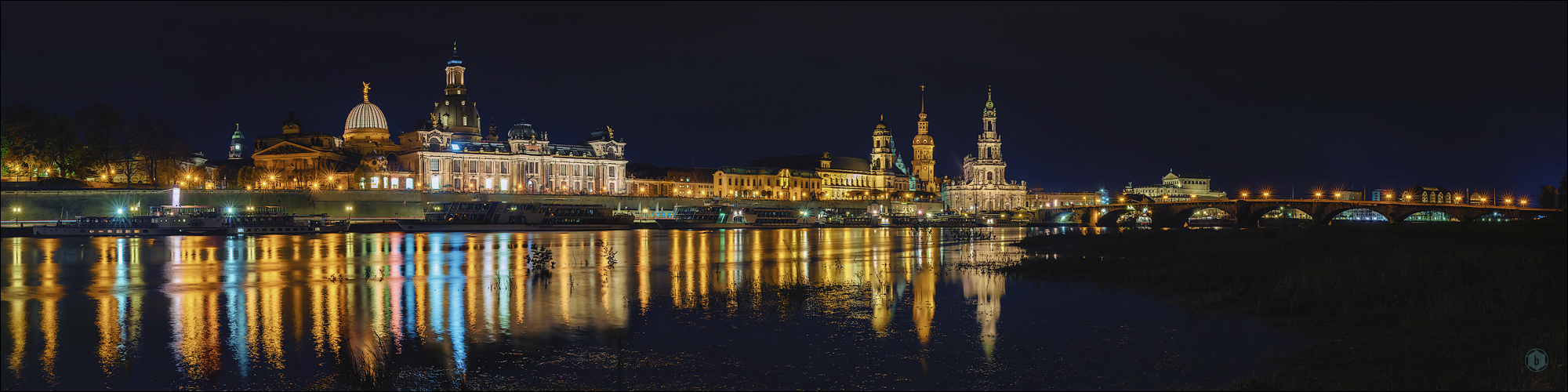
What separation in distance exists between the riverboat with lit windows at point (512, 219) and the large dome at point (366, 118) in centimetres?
6456

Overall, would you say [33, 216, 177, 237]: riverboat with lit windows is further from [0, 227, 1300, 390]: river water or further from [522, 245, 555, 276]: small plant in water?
[522, 245, 555, 276]: small plant in water

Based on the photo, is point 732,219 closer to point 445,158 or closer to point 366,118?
point 445,158

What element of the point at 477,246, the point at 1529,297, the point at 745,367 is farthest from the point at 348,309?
the point at 477,246

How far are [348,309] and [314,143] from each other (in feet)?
459

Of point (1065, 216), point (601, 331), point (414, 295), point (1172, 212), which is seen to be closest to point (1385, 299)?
point (601, 331)

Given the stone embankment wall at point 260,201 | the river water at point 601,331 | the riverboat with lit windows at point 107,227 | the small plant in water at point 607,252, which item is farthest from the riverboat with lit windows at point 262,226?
the river water at point 601,331

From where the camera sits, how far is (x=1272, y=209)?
4552 inches

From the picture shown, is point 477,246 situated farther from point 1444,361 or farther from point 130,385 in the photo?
point 1444,361

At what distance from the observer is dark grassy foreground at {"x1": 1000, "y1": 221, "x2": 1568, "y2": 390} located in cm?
1487

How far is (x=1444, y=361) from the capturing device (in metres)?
15.3

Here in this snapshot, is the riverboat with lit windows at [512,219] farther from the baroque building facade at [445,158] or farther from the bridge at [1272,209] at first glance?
the bridge at [1272,209]

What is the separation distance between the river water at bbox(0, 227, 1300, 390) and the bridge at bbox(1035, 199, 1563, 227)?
49348 mm

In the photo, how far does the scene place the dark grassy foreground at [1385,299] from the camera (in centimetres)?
1487

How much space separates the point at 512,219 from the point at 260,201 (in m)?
38.1
